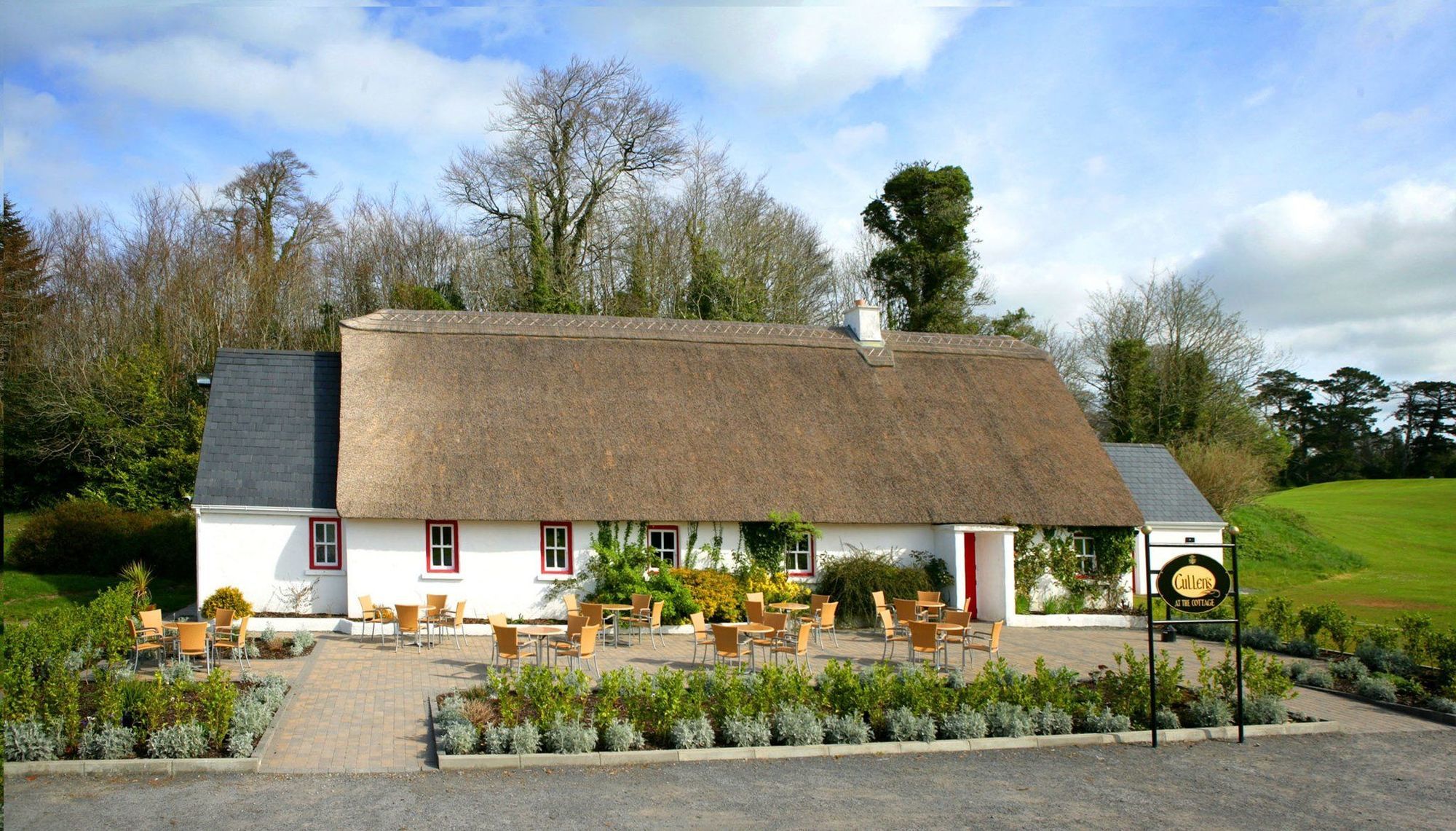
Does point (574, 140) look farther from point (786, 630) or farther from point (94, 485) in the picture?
point (786, 630)

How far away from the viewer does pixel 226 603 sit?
16.7 meters

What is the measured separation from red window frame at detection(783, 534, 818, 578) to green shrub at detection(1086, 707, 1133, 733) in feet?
27.6

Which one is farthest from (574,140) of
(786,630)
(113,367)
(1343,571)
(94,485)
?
(1343,571)

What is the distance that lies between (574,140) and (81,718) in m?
27.6

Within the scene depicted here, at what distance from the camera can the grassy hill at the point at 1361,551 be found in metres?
25.9

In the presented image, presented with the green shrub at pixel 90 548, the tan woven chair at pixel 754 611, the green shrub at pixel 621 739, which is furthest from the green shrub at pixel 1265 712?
the green shrub at pixel 90 548

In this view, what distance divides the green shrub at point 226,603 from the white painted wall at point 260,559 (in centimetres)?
48

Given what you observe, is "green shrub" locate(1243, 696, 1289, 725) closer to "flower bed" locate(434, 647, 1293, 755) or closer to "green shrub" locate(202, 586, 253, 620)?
"flower bed" locate(434, 647, 1293, 755)

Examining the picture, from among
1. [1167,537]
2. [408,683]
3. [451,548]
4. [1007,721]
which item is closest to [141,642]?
[408,683]

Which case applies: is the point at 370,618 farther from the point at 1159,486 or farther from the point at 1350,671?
the point at 1159,486

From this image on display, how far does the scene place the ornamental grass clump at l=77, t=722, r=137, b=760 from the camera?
901 cm

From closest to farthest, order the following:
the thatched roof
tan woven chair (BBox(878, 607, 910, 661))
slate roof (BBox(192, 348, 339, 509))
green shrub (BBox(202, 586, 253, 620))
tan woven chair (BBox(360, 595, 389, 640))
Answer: tan woven chair (BBox(878, 607, 910, 661)) < tan woven chair (BBox(360, 595, 389, 640)) < green shrub (BBox(202, 586, 253, 620)) < slate roof (BBox(192, 348, 339, 509)) < the thatched roof

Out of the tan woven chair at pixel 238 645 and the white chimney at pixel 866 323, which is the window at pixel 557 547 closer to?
the tan woven chair at pixel 238 645

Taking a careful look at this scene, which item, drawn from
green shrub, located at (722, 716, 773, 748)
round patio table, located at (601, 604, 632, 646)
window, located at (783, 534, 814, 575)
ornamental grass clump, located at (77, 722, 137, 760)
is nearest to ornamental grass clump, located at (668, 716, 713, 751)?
green shrub, located at (722, 716, 773, 748)
